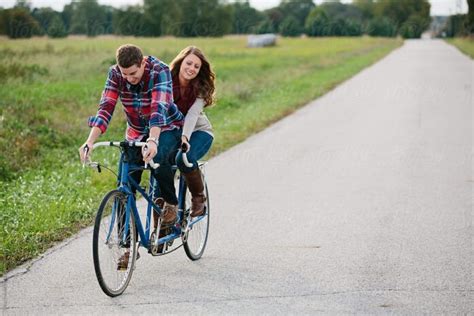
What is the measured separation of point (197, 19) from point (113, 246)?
4451 inches

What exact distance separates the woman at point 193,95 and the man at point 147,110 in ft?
0.40

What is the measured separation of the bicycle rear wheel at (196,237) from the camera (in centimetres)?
645

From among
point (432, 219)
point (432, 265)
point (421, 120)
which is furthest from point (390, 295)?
point (421, 120)

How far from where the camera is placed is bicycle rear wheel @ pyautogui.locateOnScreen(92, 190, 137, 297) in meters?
5.21

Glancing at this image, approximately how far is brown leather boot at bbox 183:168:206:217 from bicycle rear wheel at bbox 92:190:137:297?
0.79 m

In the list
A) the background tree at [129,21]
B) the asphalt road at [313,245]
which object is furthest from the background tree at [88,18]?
the asphalt road at [313,245]

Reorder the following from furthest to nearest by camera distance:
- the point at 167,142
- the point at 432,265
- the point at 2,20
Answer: the point at 2,20, the point at 432,265, the point at 167,142

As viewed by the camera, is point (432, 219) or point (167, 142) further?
point (432, 219)

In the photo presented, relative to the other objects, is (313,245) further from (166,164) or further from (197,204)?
(166,164)

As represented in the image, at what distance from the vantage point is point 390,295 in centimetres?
552

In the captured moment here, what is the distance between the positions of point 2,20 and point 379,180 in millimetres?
34175

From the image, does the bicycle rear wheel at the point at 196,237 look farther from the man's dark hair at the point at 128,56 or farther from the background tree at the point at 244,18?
the background tree at the point at 244,18

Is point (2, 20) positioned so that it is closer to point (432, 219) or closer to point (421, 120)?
point (421, 120)

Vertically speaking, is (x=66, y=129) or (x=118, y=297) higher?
(x=118, y=297)
